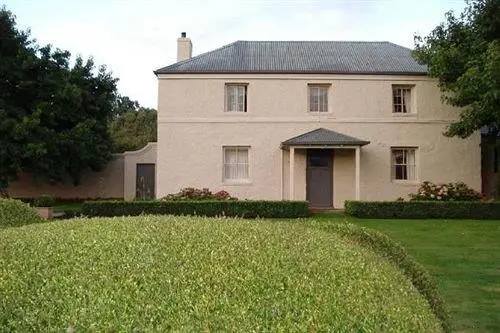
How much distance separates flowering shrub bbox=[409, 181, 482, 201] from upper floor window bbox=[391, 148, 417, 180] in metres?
1.26

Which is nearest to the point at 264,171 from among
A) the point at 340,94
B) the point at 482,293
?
the point at 340,94

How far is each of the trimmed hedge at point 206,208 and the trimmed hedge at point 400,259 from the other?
52.0ft

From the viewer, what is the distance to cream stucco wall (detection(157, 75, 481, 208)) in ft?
86.8

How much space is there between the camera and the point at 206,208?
2239 cm

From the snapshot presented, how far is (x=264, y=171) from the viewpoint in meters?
26.4

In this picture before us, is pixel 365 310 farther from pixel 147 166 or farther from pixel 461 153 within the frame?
pixel 147 166

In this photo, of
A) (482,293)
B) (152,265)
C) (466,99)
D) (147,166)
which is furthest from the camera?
(147,166)

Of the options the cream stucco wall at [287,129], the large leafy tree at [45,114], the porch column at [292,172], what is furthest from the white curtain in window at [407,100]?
the large leafy tree at [45,114]

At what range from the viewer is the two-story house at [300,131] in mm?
26469

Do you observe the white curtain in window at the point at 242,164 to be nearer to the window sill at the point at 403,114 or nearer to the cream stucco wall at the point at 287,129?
the cream stucco wall at the point at 287,129

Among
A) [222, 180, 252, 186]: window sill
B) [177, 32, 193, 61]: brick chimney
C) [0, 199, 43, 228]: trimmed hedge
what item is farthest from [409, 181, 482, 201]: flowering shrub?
[0, 199, 43, 228]: trimmed hedge

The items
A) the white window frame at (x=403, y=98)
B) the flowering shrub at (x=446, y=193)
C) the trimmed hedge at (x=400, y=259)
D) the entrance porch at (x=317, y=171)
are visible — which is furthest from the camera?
the white window frame at (x=403, y=98)

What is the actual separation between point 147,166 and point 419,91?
14.7 metres

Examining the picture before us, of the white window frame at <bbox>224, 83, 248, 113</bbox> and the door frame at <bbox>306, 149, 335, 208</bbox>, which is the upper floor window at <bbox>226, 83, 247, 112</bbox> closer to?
the white window frame at <bbox>224, 83, 248, 113</bbox>
